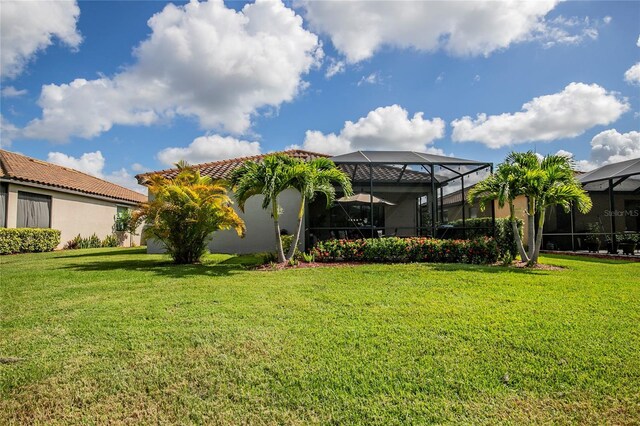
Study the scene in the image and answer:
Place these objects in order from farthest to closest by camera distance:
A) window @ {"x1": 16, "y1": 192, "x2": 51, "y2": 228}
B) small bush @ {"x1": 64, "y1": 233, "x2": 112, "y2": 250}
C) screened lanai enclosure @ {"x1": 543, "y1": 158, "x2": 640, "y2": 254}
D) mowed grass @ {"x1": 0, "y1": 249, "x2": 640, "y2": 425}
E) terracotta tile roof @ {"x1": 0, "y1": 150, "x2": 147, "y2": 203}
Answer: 1. small bush @ {"x1": 64, "y1": 233, "x2": 112, "y2": 250}
2. screened lanai enclosure @ {"x1": 543, "y1": 158, "x2": 640, "y2": 254}
3. terracotta tile roof @ {"x1": 0, "y1": 150, "x2": 147, "y2": 203}
4. window @ {"x1": 16, "y1": 192, "x2": 51, "y2": 228}
5. mowed grass @ {"x1": 0, "y1": 249, "x2": 640, "y2": 425}

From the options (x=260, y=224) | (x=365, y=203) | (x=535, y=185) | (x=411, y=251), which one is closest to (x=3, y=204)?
(x=260, y=224)

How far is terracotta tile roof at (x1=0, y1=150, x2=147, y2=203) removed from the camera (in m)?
17.4

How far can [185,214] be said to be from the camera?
10922 millimetres

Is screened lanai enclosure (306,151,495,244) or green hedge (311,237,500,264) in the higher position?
screened lanai enclosure (306,151,495,244)

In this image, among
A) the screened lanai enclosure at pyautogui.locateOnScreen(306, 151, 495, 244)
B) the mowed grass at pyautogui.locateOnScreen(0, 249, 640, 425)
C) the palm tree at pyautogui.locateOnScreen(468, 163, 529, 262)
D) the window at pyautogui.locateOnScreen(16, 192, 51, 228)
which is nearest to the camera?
the mowed grass at pyautogui.locateOnScreen(0, 249, 640, 425)

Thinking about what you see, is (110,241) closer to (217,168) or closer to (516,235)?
(217,168)

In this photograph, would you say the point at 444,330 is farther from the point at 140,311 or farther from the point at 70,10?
the point at 70,10

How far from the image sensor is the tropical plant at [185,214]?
10.7 metres

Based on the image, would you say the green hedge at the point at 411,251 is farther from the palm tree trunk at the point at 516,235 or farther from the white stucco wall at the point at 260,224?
the white stucco wall at the point at 260,224

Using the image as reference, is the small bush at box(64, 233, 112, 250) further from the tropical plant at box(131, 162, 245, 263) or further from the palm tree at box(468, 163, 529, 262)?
the palm tree at box(468, 163, 529, 262)

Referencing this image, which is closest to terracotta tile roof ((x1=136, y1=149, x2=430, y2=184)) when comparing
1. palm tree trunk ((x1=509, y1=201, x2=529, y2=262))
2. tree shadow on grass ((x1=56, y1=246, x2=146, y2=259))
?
tree shadow on grass ((x1=56, y1=246, x2=146, y2=259))

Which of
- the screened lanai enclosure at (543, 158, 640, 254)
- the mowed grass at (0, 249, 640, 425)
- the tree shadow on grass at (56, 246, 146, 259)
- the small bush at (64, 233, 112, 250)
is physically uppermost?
the screened lanai enclosure at (543, 158, 640, 254)

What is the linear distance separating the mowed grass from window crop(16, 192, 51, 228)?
13.8m

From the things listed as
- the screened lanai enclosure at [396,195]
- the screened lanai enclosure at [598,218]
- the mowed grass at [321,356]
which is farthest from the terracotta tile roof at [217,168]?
the screened lanai enclosure at [598,218]
